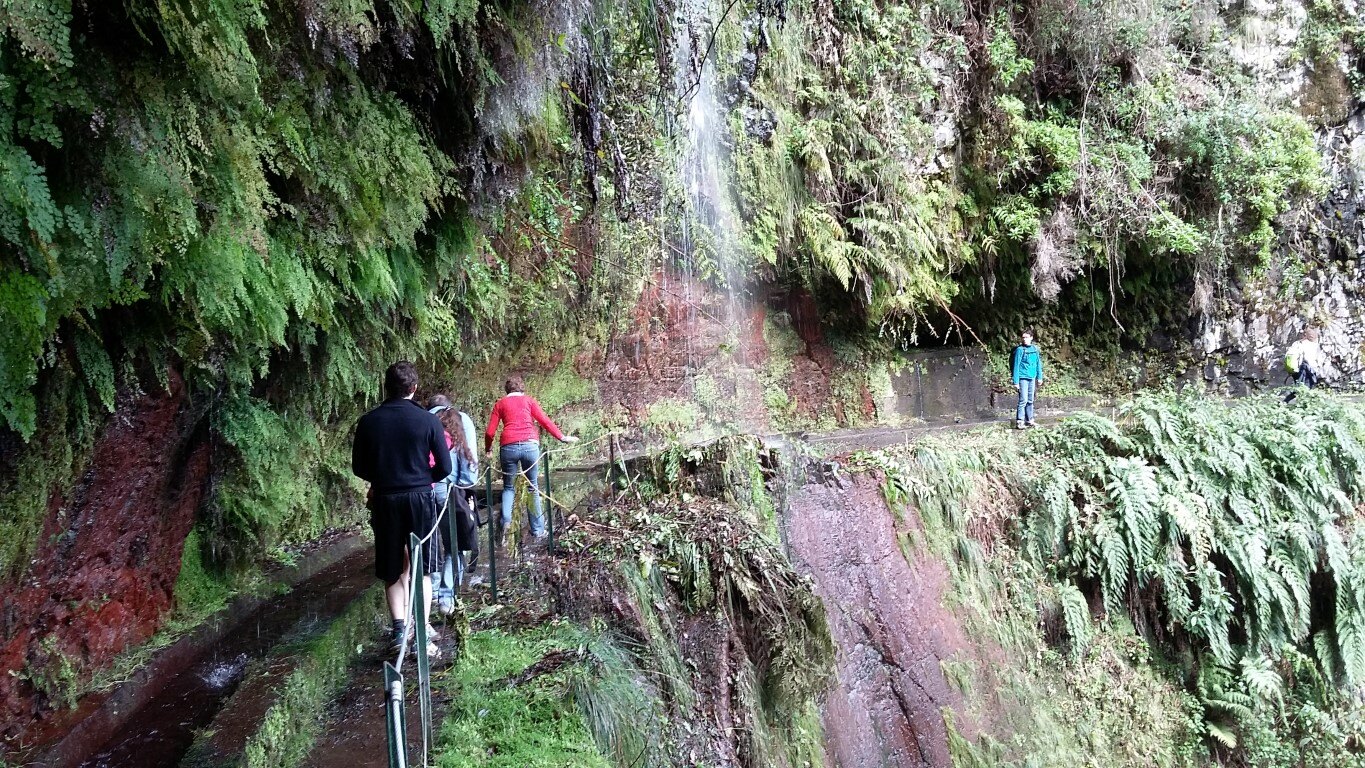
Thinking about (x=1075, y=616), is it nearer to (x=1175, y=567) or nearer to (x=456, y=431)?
(x=1175, y=567)

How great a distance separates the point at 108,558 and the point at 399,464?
271 cm

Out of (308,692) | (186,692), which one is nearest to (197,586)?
(186,692)

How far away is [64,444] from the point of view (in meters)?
4.63

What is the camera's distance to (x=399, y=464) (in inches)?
171

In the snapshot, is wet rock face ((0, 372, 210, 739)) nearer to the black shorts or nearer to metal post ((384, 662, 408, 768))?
the black shorts

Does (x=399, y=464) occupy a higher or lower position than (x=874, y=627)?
higher

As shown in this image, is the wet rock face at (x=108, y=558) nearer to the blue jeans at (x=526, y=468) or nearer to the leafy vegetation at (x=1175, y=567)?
the blue jeans at (x=526, y=468)

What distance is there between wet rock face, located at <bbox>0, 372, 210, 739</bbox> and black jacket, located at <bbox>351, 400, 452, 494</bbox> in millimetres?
2002

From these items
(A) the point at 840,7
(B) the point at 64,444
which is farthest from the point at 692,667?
(A) the point at 840,7

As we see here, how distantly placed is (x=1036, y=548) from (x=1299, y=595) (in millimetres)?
2989

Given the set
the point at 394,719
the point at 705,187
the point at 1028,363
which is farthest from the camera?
the point at 705,187

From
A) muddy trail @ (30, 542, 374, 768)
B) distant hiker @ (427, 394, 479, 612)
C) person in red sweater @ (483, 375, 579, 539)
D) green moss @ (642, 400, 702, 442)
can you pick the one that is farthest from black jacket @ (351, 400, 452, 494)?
green moss @ (642, 400, 702, 442)

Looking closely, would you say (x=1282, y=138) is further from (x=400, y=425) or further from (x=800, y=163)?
(x=400, y=425)

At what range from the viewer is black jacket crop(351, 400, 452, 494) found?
171 inches
